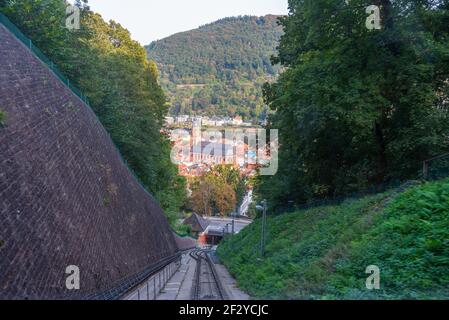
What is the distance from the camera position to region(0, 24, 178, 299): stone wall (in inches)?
331

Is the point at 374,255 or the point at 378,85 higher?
the point at 378,85

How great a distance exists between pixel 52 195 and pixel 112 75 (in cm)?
2410

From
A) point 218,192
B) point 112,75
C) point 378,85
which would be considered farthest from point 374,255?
point 218,192

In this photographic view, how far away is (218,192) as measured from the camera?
97812 mm

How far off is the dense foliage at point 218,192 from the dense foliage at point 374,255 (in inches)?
3215

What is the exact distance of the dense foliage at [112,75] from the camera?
22.0 metres

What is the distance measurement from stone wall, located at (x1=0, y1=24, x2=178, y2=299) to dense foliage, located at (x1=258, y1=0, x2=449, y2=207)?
32.2 feet

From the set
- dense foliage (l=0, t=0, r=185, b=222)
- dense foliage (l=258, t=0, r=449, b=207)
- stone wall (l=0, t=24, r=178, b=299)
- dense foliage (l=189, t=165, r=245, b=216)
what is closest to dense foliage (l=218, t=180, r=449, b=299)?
dense foliage (l=258, t=0, r=449, b=207)

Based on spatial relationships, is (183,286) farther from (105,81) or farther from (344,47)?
(105,81)
